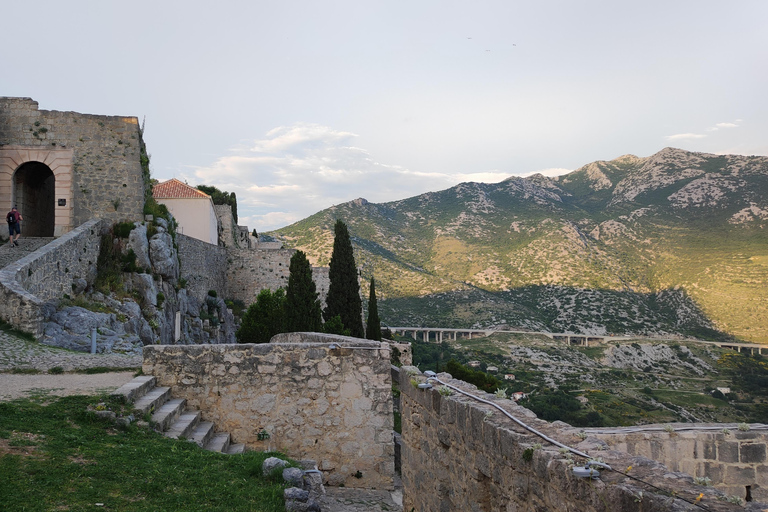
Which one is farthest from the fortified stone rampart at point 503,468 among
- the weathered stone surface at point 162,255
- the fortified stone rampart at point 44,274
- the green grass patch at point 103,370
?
the weathered stone surface at point 162,255

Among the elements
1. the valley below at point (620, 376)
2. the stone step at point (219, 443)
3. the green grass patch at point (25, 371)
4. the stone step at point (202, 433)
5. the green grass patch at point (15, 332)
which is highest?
the green grass patch at point (15, 332)

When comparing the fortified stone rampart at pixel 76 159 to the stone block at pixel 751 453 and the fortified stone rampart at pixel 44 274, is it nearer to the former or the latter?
the fortified stone rampart at pixel 44 274

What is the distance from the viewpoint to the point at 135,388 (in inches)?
269

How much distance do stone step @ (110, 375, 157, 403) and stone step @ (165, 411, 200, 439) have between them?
0.56m

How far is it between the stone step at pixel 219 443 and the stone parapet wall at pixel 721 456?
4811 millimetres

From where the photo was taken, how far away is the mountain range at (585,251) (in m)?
54.0

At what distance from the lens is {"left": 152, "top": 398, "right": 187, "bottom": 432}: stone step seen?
255 inches

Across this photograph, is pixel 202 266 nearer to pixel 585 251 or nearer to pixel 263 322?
pixel 263 322

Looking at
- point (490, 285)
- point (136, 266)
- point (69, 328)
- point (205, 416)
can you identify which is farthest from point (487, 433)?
point (490, 285)

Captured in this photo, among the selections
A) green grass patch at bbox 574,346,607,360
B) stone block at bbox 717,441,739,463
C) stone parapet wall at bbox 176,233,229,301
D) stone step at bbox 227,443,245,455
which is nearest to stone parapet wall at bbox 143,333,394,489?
stone step at bbox 227,443,245,455

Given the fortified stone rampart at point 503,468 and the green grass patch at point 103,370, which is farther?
the green grass patch at point 103,370

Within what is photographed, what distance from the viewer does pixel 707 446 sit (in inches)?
191

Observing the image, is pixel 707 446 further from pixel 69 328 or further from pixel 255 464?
pixel 69 328

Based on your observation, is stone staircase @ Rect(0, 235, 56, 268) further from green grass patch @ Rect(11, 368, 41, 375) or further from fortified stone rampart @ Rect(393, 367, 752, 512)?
fortified stone rampart @ Rect(393, 367, 752, 512)
